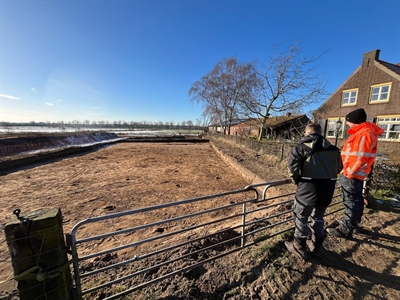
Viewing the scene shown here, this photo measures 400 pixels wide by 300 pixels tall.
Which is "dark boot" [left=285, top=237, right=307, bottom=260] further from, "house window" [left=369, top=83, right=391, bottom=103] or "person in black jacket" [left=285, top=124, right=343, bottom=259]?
"house window" [left=369, top=83, right=391, bottom=103]

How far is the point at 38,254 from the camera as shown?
5.08 ft

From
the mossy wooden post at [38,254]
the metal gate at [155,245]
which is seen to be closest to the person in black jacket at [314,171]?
the metal gate at [155,245]

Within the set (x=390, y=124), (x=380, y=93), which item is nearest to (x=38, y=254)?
(x=390, y=124)

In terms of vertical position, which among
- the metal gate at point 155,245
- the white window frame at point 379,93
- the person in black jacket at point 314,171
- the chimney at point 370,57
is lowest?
the metal gate at point 155,245

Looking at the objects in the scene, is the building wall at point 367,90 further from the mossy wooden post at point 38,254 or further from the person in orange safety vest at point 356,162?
the mossy wooden post at point 38,254

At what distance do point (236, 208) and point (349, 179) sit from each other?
3.45 meters

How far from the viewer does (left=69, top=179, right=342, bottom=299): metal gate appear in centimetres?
191

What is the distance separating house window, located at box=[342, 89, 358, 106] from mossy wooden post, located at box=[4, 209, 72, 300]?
23.4 m

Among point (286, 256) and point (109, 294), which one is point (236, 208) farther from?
point (109, 294)

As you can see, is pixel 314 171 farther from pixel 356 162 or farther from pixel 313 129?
pixel 356 162

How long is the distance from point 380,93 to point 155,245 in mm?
21729

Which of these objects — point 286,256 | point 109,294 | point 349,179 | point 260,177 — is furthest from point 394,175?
point 109,294

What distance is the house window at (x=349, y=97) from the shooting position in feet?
57.6

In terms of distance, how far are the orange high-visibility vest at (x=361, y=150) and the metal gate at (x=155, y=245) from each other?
Result: 1.14 m
